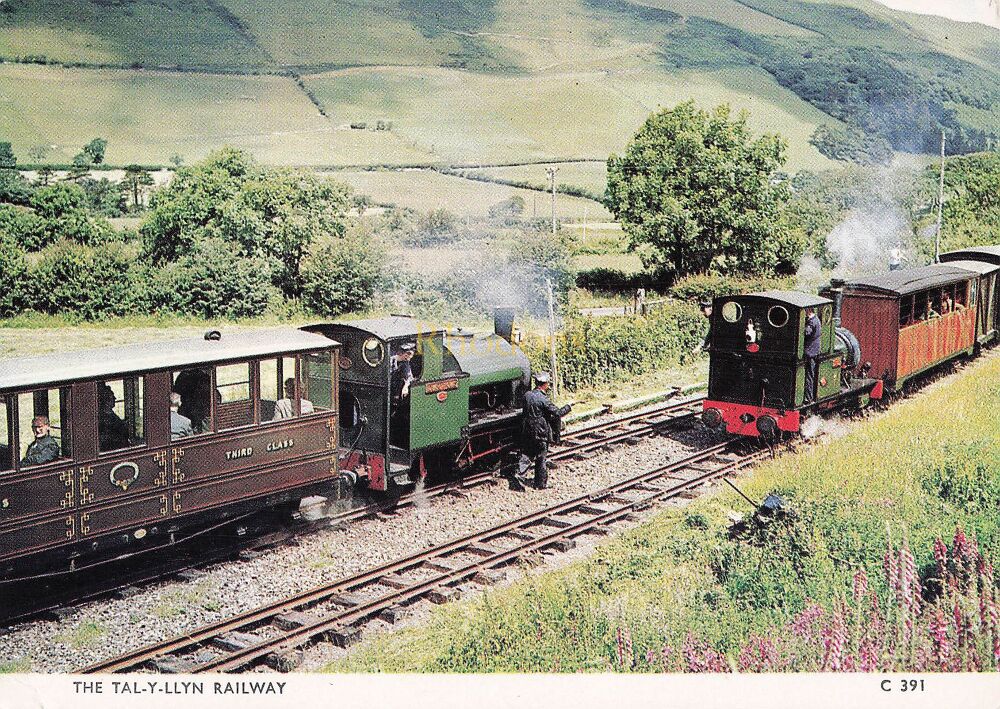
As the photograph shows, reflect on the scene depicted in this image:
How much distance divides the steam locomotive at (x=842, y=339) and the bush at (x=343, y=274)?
3.34m

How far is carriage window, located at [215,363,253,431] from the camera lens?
7.06m

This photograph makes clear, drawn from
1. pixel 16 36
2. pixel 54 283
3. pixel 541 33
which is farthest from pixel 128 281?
pixel 541 33

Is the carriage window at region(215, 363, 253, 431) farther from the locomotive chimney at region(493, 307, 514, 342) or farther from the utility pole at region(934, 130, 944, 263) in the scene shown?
the utility pole at region(934, 130, 944, 263)

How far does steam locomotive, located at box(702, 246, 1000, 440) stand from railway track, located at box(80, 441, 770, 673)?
40.1 inches

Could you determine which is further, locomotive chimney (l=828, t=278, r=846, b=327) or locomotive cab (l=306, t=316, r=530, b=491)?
locomotive chimney (l=828, t=278, r=846, b=327)

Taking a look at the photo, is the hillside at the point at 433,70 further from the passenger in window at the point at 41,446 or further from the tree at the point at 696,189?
the passenger in window at the point at 41,446

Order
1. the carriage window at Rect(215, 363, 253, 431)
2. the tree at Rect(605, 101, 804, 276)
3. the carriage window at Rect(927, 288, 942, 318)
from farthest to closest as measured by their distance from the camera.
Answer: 1. the carriage window at Rect(927, 288, 942, 318)
2. the tree at Rect(605, 101, 804, 276)
3. the carriage window at Rect(215, 363, 253, 431)

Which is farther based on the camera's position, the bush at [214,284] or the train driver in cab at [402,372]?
the bush at [214,284]

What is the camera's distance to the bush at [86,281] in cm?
789

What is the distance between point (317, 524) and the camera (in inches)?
314

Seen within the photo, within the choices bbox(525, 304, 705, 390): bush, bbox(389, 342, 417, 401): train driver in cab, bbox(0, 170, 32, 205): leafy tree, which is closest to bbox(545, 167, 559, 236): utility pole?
bbox(525, 304, 705, 390): bush

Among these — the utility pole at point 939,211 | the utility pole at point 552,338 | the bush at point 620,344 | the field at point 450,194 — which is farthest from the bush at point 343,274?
the utility pole at point 939,211

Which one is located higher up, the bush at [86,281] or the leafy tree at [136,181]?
the leafy tree at [136,181]

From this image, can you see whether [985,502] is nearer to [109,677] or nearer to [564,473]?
[564,473]
